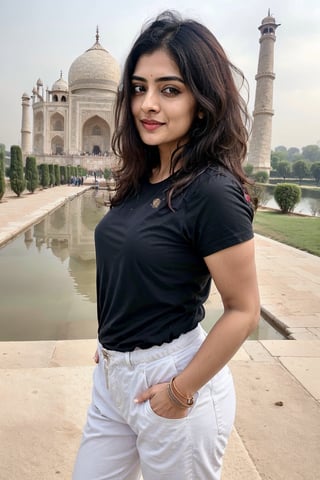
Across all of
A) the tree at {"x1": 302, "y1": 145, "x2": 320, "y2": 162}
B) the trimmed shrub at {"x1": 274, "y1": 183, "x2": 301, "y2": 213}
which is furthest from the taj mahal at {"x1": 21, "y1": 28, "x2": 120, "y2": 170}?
the tree at {"x1": 302, "y1": 145, "x2": 320, "y2": 162}

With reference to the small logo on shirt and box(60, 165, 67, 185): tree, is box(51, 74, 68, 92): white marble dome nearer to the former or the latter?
box(60, 165, 67, 185): tree

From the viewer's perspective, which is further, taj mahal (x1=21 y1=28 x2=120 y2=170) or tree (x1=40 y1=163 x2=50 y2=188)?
taj mahal (x1=21 y1=28 x2=120 y2=170)

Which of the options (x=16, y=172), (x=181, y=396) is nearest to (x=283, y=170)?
(x=16, y=172)

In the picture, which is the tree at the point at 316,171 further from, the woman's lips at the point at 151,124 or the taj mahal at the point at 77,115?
the woman's lips at the point at 151,124

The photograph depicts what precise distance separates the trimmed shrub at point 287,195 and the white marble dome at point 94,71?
27.7 m

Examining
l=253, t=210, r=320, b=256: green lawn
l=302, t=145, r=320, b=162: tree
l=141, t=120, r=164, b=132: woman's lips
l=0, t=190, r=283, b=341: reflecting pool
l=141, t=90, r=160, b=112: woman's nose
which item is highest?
l=302, t=145, r=320, b=162: tree

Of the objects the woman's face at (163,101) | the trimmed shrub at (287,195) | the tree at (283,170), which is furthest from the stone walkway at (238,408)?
the tree at (283,170)

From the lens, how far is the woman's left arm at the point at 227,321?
73 cm

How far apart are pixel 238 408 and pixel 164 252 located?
4.06 feet

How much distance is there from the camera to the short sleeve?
2.31ft

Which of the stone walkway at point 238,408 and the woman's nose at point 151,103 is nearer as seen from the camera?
the woman's nose at point 151,103

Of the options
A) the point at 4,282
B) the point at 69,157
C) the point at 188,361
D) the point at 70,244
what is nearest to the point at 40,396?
the point at 188,361

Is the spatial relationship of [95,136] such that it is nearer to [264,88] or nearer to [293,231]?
[264,88]

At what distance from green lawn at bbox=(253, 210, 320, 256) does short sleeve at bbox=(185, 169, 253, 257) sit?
5.28 metres
